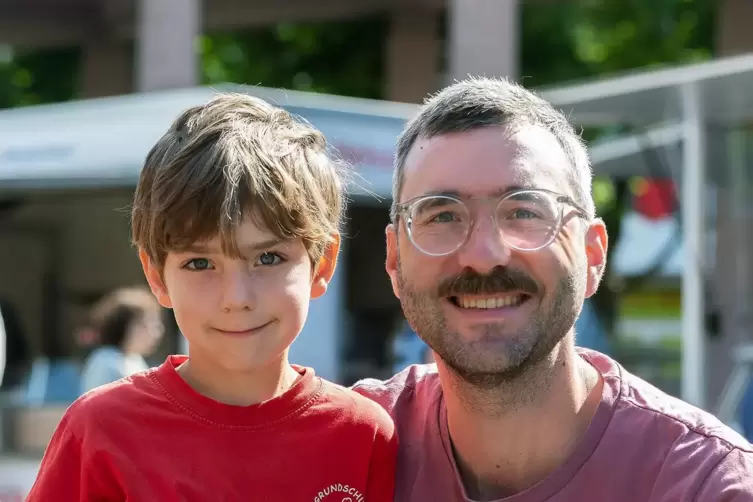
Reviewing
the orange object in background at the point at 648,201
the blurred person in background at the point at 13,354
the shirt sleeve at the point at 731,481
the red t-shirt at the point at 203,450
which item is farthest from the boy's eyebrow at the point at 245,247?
the orange object in background at the point at 648,201

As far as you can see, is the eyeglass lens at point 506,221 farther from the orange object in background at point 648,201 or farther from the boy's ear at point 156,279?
the orange object in background at point 648,201

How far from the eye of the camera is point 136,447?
209 cm

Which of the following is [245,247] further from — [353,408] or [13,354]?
[13,354]

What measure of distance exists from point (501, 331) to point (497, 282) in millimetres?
97

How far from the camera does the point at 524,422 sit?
A: 86.9 inches

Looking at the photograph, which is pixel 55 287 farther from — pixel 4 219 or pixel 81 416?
pixel 81 416

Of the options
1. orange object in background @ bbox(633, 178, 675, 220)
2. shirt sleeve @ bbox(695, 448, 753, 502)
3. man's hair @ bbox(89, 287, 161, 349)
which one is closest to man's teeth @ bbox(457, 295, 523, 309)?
shirt sleeve @ bbox(695, 448, 753, 502)

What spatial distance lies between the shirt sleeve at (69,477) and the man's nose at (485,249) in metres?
0.81

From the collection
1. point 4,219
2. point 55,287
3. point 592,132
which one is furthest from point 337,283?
point 592,132

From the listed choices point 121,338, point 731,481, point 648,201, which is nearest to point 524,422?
point 731,481

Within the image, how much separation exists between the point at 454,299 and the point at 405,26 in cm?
1196

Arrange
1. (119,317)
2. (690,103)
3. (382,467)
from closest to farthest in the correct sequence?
1. (382,467)
2. (690,103)
3. (119,317)

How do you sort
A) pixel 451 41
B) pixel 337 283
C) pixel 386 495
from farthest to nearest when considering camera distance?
pixel 451 41
pixel 337 283
pixel 386 495

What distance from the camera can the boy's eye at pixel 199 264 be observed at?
217 centimetres
